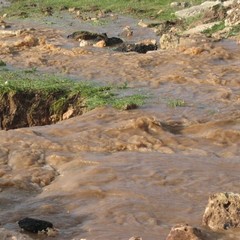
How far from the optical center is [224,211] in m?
5.96

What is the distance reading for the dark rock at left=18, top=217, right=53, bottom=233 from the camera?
6.07 m

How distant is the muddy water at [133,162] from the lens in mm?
6500

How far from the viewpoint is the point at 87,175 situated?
25.4ft

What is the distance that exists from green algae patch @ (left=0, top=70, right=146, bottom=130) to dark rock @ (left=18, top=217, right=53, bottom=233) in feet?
16.8

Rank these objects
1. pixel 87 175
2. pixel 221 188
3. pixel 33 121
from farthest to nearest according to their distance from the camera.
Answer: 1. pixel 33 121
2. pixel 87 175
3. pixel 221 188

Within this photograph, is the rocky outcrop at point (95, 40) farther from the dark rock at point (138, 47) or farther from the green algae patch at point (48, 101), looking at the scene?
the green algae patch at point (48, 101)

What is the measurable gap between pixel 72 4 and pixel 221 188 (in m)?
30.8

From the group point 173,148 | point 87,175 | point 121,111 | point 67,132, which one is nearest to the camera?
point 87,175

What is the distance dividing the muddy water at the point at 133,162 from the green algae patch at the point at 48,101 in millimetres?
530

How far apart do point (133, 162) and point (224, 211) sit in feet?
8.03

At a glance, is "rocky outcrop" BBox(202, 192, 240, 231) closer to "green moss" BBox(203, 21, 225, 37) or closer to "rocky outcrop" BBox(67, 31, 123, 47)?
"rocky outcrop" BBox(67, 31, 123, 47)

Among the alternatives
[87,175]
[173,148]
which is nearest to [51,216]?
[87,175]

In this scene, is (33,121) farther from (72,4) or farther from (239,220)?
(72,4)

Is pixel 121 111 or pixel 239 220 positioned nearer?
pixel 239 220
